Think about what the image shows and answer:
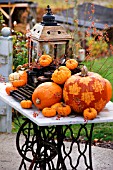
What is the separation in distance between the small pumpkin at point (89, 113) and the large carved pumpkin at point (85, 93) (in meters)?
0.05

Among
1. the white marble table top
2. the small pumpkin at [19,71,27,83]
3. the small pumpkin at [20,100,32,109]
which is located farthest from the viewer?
the small pumpkin at [19,71,27,83]

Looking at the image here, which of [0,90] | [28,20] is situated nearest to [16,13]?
[28,20]

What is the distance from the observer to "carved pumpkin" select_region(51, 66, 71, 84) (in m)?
4.06

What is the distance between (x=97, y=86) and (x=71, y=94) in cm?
Answer: 22

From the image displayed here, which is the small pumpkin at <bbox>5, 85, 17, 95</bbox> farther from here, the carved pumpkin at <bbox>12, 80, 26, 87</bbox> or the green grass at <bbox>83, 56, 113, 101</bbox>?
the green grass at <bbox>83, 56, 113, 101</bbox>

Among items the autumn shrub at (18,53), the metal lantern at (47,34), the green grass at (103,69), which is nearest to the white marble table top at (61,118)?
the metal lantern at (47,34)

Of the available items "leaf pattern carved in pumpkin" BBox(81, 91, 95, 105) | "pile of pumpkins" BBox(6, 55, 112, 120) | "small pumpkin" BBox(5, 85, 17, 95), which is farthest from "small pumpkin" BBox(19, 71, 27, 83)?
"leaf pattern carved in pumpkin" BBox(81, 91, 95, 105)

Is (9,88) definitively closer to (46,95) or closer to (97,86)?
→ (46,95)

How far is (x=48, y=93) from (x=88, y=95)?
34cm

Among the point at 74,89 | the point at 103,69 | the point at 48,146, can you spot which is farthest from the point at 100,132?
the point at 103,69

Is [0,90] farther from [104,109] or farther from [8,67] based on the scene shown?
[8,67]

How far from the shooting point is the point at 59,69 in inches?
163

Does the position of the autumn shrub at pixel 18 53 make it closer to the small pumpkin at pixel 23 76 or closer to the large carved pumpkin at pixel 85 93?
the small pumpkin at pixel 23 76

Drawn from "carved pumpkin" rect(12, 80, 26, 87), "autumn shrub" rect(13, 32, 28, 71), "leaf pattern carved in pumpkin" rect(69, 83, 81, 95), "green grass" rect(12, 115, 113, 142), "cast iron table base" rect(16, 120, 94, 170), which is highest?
"leaf pattern carved in pumpkin" rect(69, 83, 81, 95)
